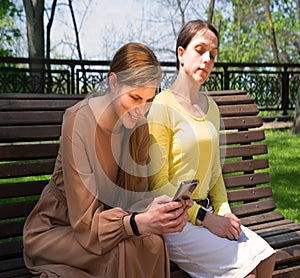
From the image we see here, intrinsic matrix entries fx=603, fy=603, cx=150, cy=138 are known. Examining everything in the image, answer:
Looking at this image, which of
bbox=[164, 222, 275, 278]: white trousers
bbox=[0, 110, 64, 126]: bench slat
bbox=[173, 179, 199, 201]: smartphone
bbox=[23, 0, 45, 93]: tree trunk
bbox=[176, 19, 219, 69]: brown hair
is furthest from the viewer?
bbox=[23, 0, 45, 93]: tree trunk

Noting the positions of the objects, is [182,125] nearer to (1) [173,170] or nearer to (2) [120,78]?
(1) [173,170]

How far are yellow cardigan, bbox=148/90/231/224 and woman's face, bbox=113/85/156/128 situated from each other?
35 centimetres

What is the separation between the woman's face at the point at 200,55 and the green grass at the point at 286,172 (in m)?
2.63

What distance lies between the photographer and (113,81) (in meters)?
2.38

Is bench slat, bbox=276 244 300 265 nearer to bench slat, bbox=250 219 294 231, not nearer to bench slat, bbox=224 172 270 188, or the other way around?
bench slat, bbox=250 219 294 231

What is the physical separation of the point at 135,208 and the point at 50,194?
36cm

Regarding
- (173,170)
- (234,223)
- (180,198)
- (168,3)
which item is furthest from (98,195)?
(168,3)

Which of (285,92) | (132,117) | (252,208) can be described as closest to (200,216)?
(132,117)

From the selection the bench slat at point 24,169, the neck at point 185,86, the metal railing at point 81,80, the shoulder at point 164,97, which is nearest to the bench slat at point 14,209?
the bench slat at point 24,169

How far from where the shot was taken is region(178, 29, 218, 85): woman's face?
9.23 ft

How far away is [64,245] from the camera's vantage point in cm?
240

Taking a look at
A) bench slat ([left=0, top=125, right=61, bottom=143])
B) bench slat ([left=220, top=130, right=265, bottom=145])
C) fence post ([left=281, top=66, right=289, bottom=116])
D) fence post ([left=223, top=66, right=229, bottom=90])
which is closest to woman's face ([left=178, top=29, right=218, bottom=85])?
bench slat ([left=0, top=125, right=61, bottom=143])

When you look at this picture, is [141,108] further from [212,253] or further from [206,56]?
[212,253]

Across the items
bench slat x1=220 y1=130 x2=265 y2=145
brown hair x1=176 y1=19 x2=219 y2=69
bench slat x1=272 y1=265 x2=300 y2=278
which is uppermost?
brown hair x1=176 y1=19 x2=219 y2=69
